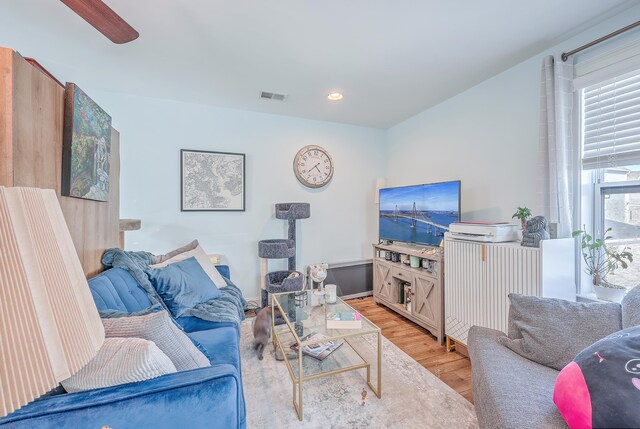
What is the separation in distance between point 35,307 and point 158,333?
46 cm

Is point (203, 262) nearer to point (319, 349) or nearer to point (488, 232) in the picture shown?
point (319, 349)

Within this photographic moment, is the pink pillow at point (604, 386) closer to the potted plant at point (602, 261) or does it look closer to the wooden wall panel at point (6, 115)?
the potted plant at point (602, 261)

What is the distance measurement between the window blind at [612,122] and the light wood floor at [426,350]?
→ 1.65 meters

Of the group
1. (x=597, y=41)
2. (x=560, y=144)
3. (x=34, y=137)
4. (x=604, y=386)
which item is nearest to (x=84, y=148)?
(x=34, y=137)

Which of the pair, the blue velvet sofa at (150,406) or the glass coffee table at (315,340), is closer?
the blue velvet sofa at (150,406)

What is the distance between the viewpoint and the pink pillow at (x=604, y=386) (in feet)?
2.38

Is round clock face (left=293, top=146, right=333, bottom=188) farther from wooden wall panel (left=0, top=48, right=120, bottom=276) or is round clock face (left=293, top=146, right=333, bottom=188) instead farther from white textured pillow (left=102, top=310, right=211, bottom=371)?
Result: white textured pillow (left=102, top=310, right=211, bottom=371)

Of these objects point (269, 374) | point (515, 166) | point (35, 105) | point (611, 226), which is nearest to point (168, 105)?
point (35, 105)

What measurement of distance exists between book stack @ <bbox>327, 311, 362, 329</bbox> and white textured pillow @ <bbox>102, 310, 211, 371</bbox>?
0.94 metres

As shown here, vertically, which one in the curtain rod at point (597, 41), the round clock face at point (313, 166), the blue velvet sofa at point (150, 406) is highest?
the curtain rod at point (597, 41)

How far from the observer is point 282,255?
9.84 feet

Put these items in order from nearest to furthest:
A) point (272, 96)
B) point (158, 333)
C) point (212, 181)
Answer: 1. point (158, 333)
2. point (272, 96)
3. point (212, 181)

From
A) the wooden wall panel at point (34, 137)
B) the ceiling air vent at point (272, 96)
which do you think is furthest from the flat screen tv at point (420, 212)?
the wooden wall panel at point (34, 137)

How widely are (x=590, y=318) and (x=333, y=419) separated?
1330 mm
